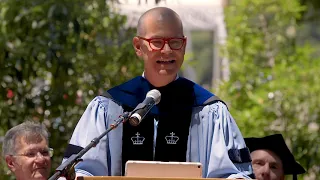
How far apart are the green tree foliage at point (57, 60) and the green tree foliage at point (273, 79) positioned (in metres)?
1.53

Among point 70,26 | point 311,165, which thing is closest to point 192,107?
point 70,26

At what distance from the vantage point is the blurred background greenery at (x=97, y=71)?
8578mm

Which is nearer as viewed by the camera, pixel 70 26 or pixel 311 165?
pixel 70 26

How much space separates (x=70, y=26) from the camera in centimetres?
865

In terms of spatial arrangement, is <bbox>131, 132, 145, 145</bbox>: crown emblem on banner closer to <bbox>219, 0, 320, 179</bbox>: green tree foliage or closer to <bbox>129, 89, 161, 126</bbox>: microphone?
<bbox>129, 89, 161, 126</bbox>: microphone

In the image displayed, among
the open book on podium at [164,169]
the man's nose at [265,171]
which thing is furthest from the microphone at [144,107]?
the man's nose at [265,171]

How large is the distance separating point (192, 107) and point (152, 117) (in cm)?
23

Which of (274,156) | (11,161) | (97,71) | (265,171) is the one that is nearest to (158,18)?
(11,161)

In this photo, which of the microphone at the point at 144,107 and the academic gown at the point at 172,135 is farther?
the academic gown at the point at 172,135

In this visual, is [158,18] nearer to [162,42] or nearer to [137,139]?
[162,42]

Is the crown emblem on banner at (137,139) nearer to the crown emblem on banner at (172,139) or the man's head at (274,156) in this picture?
the crown emblem on banner at (172,139)

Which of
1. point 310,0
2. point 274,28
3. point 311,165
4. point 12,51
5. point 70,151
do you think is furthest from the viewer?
point 310,0

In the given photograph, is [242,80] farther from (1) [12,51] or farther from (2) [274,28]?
(1) [12,51]

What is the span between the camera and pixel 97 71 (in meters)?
8.93
